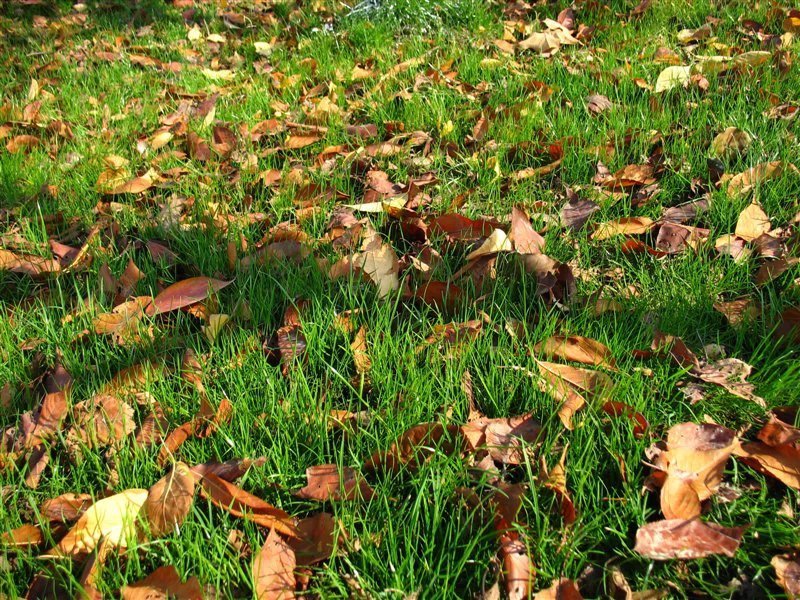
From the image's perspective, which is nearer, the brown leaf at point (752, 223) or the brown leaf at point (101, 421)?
the brown leaf at point (101, 421)

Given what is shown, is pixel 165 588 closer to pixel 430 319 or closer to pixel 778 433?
pixel 430 319

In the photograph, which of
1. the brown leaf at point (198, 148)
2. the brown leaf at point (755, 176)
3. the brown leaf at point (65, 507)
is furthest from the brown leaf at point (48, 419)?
the brown leaf at point (755, 176)

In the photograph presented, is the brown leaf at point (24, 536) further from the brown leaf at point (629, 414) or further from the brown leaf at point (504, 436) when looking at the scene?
the brown leaf at point (629, 414)

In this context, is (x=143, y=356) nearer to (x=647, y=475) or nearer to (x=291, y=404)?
(x=291, y=404)

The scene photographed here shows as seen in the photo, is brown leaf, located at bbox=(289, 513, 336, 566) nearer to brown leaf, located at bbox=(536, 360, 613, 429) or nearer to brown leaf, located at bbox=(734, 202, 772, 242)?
brown leaf, located at bbox=(536, 360, 613, 429)

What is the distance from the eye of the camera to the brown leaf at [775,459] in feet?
4.62

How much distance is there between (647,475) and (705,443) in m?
0.15

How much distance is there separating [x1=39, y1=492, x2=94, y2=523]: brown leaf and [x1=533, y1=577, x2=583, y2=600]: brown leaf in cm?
95

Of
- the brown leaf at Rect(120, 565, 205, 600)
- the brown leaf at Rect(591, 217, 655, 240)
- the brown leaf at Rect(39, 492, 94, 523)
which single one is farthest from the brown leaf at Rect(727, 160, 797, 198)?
the brown leaf at Rect(39, 492, 94, 523)

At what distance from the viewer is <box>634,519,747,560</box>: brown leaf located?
50.0 inches

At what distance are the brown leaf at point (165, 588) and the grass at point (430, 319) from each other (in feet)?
0.14

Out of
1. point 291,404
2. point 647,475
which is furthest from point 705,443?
point 291,404

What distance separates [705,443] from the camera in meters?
1.47

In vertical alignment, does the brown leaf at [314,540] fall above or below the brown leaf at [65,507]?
below
